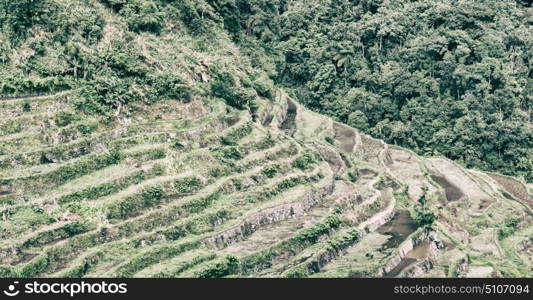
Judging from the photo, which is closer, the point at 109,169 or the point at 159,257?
the point at 159,257

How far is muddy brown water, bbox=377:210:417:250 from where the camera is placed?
1533 inches

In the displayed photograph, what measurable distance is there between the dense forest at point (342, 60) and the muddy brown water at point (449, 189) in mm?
4919

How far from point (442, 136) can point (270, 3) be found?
51.8ft

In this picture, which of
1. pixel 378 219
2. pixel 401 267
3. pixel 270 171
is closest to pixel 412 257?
pixel 401 267

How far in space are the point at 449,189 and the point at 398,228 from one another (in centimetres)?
822

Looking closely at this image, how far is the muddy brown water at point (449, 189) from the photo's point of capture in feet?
153

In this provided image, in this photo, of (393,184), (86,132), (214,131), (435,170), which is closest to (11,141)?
(86,132)

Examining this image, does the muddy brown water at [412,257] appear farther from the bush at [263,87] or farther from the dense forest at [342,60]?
the bush at [263,87]

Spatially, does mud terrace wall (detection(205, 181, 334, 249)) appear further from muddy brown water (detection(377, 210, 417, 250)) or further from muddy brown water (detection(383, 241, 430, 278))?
muddy brown water (detection(383, 241, 430, 278))

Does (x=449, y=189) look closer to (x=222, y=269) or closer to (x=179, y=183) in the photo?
(x=179, y=183)

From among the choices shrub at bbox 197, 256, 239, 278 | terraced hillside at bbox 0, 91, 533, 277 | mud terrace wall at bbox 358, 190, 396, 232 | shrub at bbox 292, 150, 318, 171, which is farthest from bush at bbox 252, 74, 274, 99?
shrub at bbox 197, 256, 239, 278

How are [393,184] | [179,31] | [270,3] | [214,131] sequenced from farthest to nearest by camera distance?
[270,3], [179,31], [393,184], [214,131]

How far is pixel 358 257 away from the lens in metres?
37.2

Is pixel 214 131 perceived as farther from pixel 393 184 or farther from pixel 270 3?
pixel 270 3
